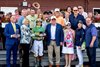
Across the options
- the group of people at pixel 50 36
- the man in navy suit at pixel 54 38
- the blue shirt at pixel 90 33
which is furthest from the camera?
the man in navy suit at pixel 54 38

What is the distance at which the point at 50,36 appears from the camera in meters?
15.0

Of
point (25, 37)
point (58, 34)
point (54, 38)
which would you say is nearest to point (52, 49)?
point (54, 38)

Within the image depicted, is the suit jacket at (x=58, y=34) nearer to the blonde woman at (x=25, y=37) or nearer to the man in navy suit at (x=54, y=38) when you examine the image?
the man in navy suit at (x=54, y=38)

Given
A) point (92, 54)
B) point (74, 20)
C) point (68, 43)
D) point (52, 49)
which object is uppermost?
point (74, 20)

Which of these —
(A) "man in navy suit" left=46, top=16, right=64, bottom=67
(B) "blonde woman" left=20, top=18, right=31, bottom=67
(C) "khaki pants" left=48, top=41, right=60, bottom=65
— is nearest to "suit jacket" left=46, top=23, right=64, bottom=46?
(A) "man in navy suit" left=46, top=16, right=64, bottom=67

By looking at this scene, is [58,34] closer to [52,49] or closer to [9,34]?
[52,49]

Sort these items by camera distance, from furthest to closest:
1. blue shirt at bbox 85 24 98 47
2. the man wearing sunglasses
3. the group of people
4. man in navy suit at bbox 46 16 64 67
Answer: the man wearing sunglasses < man in navy suit at bbox 46 16 64 67 < the group of people < blue shirt at bbox 85 24 98 47

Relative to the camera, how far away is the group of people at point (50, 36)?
Answer: 1464 cm

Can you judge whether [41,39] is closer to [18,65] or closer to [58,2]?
[18,65]

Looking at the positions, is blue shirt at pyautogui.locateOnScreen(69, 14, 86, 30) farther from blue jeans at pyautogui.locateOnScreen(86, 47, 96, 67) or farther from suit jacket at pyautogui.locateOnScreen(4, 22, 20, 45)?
suit jacket at pyautogui.locateOnScreen(4, 22, 20, 45)

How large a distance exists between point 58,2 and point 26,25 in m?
7.94

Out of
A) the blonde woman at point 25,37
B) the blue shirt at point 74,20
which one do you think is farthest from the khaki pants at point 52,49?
the blue shirt at point 74,20

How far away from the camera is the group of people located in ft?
48.0

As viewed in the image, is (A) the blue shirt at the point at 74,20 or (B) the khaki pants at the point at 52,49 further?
(A) the blue shirt at the point at 74,20
